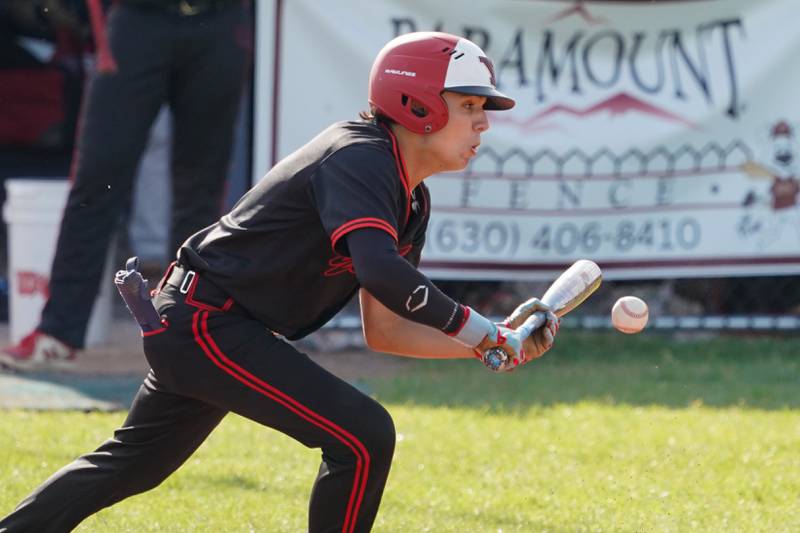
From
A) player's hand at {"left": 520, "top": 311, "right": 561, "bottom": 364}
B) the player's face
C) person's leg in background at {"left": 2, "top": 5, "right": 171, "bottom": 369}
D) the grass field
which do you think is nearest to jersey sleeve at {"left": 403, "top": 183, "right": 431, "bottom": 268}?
the player's face

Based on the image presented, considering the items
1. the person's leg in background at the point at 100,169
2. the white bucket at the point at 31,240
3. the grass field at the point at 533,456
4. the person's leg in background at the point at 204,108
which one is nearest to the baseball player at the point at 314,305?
the grass field at the point at 533,456

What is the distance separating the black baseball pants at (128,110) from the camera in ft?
21.9

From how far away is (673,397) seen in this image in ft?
20.9

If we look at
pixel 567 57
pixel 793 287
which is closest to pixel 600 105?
pixel 567 57

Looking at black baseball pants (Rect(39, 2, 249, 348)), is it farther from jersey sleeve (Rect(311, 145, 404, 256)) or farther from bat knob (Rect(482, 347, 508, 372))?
bat knob (Rect(482, 347, 508, 372))

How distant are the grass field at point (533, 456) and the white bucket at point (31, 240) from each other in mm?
1419

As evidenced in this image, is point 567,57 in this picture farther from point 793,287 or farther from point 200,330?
point 200,330

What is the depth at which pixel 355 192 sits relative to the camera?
3.41m

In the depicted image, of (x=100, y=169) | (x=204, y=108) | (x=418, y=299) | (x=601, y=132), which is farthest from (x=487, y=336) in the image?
(x=601, y=132)

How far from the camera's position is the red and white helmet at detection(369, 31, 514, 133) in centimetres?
366

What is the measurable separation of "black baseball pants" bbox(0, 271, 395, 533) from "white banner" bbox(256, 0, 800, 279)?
3829 millimetres

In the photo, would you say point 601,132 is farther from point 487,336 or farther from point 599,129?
point 487,336

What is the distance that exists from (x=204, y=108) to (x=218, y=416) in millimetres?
3354

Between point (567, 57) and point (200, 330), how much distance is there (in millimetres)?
4459
